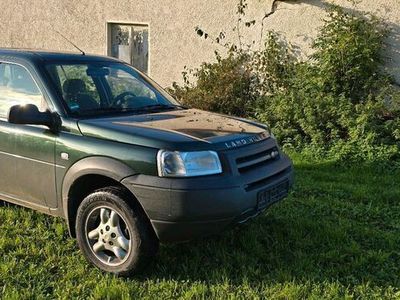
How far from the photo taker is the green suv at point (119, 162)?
3.26 metres

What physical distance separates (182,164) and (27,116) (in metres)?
1.24

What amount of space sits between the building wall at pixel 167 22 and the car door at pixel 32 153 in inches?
230

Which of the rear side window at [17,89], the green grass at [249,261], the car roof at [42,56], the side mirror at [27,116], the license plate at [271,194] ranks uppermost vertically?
the car roof at [42,56]

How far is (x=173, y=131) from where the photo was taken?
138 inches

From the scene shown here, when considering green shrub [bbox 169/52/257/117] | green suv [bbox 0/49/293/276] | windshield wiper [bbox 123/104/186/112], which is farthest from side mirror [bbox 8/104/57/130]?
green shrub [bbox 169/52/257/117]

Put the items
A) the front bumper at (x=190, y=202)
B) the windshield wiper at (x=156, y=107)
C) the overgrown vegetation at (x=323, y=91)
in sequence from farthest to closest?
the overgrown vegetation at (x=323, y=91) < the windshield wiper at (x=156, y=107) < the front bumper at (x=190, y=202)

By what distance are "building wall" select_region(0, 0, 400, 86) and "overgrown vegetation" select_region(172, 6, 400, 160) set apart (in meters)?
0.24

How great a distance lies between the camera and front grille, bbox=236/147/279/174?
11.4 ft

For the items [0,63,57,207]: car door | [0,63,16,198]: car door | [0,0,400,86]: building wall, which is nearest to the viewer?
[0,63,57,207]: car door

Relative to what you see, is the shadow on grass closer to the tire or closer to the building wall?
the tire

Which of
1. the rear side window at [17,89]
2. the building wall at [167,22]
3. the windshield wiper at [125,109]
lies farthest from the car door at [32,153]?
the building wall at [167,22]

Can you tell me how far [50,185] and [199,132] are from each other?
126 centimetres

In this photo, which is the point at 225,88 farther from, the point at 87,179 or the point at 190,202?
the point at 190,202

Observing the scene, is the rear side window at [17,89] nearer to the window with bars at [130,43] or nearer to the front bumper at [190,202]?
the front bumper at [190,202]
